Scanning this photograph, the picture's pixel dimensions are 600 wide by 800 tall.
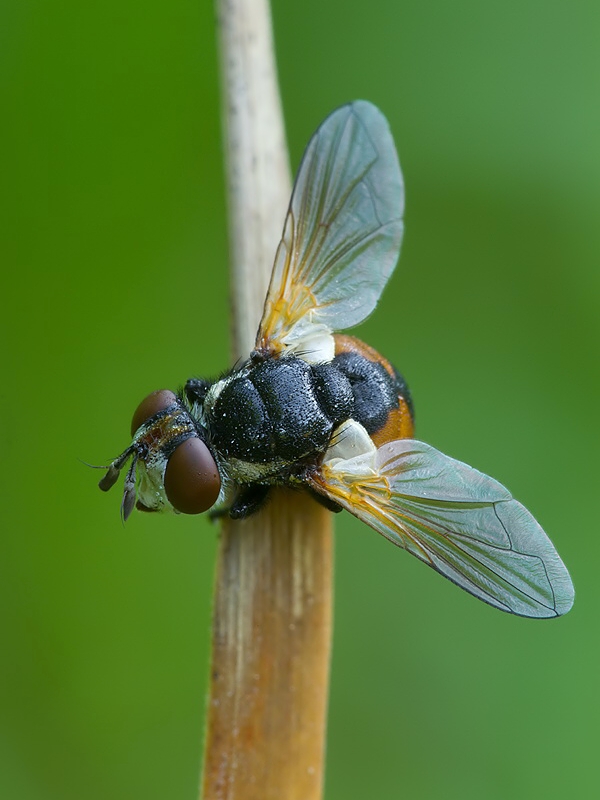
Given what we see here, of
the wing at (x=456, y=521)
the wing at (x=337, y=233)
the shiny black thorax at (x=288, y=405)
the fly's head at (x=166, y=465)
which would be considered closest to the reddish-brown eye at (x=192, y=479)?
the fly's head at (x=166, y=465)

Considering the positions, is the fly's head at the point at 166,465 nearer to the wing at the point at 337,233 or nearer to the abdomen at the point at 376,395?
the wing at the point at 337,233

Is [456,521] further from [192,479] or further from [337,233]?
[337,233]

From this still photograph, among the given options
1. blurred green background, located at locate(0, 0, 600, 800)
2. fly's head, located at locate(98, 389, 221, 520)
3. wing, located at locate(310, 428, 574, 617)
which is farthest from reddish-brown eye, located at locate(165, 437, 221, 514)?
blurred green background, located at locate(0, 0, 600, 800)

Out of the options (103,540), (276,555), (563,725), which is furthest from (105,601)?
(563,725)

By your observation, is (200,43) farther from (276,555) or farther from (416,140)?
(276,555)

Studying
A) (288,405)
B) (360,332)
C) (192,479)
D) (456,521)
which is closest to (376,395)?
(288,405)

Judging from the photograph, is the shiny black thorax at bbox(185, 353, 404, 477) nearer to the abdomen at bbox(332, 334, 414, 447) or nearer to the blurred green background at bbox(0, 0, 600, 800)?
the abdomen at bbox(332, 334, 414, 447)

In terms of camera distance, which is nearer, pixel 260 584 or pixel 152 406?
pixel 260 584
